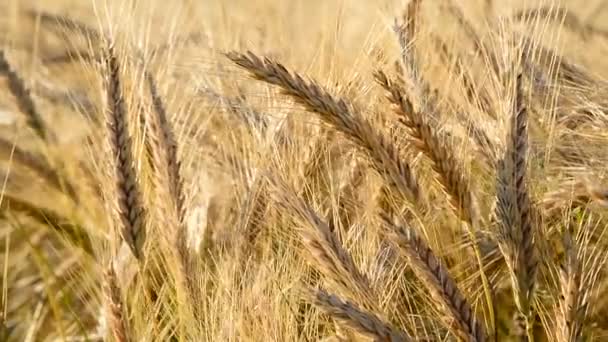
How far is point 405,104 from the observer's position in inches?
46.2

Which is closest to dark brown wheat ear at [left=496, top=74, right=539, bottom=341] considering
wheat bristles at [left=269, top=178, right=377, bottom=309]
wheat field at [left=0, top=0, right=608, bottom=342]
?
wheat field at [left=0, top=0, right=608, bottom=342]

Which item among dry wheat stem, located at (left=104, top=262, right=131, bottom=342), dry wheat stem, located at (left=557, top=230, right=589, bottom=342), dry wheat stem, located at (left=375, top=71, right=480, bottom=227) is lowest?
dry wheat stem, located at (left=104, top=262, right=131, bottom=342)

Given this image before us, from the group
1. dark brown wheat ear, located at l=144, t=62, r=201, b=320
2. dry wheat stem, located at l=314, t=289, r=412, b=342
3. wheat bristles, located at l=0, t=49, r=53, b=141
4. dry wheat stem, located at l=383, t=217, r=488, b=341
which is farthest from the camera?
wheat bristles, located at l=0, t=49, r=53, b=141

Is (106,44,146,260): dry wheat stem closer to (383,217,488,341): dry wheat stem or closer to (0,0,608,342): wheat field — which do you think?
(0,0,608,342): wheat field

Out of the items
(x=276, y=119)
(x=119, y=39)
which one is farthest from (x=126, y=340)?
(x=276, y=119)

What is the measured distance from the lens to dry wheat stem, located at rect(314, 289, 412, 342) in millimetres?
1032

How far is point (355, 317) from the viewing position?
104 cm

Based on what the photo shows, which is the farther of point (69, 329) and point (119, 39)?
point (69, 329)

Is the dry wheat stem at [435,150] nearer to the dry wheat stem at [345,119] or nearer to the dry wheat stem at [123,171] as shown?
the dry wheat stem at [345,119]

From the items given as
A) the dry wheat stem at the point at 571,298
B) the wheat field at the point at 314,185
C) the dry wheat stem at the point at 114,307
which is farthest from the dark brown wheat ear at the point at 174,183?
the dry wheat stem at the point at 571,298

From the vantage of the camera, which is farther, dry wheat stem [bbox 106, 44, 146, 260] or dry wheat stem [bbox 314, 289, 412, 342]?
dry wheat stem [bbox 106, 44, 146, 260]

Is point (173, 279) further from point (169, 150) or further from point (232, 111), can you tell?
point (232, 111)

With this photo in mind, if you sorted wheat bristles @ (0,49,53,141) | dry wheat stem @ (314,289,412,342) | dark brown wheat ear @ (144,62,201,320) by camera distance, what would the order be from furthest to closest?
wheat bristles @ (0,49,53,141), dark brown wheat ear @ (144,62,201,320), dry wheat stem @ (314,289,412,342)

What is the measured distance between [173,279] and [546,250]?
453mm
